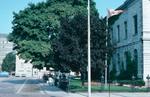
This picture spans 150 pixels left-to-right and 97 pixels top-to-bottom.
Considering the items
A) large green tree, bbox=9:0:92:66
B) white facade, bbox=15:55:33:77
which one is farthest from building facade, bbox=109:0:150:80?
white facade, bbox=15:55:33:77

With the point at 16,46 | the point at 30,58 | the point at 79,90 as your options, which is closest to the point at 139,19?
the point at 79,90

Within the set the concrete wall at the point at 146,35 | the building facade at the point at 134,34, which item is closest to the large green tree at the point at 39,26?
the building facade at the point at 134,34

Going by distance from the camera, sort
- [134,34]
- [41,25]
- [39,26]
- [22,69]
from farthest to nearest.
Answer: [22,69]
[39,26]
[41,25]
[134,34]

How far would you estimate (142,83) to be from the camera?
42562 millimetres

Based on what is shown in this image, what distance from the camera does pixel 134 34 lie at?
47875mm

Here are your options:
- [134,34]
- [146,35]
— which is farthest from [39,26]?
[146,35]

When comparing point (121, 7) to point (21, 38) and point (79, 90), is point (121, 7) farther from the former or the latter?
point (79, 90)

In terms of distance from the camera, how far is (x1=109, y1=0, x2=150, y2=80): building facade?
146 ft

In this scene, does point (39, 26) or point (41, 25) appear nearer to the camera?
point (41, 25)

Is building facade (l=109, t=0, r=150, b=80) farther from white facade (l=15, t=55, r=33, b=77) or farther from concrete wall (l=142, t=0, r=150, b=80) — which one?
white facade (l=15, t=55, r=33, b=77)

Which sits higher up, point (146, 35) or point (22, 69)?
point (146, 35)

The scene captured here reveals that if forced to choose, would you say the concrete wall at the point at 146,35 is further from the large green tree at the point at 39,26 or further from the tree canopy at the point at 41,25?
the large green tree at the point at 39,26

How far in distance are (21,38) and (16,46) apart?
1.48 m

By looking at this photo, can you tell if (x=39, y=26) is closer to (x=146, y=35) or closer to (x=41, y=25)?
(x=41, y=25)
